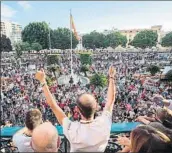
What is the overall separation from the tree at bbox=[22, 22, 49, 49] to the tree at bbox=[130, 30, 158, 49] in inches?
874

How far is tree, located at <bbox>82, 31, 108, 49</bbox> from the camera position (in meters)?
77.1

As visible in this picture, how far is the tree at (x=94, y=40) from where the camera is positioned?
253 feet

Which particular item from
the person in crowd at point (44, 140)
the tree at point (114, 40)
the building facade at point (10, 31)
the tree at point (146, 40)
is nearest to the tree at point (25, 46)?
the tree at point (114, 40)

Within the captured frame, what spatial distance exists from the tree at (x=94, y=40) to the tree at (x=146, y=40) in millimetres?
9011

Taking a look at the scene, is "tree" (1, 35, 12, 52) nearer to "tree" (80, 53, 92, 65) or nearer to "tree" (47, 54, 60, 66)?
"tree" (80, 53, 92, 65)

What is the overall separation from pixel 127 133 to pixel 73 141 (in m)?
1.58

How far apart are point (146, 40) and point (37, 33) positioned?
25.7 metres

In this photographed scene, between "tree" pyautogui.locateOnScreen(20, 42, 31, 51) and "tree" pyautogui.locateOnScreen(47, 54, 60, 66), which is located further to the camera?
"tree" pyautogui.locateOnScreen(20, 42, 31, 51)

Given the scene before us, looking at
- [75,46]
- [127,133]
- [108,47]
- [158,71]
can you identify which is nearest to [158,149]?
[127,133]

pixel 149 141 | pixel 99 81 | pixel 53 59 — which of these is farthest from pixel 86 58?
pixel 149 141

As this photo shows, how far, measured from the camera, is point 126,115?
37.7 feet

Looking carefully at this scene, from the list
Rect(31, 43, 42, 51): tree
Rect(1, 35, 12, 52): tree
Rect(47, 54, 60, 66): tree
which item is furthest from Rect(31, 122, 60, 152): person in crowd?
Result: Rect(1, 35, 12, 52): tree

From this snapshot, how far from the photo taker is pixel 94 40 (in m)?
77.7

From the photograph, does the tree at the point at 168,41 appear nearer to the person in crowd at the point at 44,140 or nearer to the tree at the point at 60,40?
the tree at the point at 60,40
